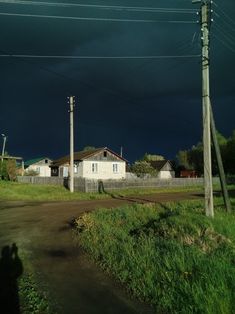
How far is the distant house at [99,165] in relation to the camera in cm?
6556

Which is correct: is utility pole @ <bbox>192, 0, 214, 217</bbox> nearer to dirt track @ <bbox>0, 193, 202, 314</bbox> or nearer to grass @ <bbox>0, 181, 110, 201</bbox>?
dirt track @ <bbox>0, 193, 202, 314</bbox>

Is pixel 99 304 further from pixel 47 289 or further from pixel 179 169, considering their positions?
pixel 179 169

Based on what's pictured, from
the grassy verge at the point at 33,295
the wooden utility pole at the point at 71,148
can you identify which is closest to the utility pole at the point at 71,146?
the wooden utility pole at the point at 71,148

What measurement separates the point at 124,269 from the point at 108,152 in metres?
59.7

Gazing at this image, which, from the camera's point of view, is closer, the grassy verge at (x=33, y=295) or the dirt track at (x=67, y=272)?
the grassy verge at (x=33, y=295)

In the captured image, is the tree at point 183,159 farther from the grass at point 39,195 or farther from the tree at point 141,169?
the grass at point 39,195

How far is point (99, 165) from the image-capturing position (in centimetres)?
6719

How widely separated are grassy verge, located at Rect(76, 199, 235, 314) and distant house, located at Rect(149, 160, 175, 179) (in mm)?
78822

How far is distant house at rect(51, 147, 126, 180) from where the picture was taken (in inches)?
2581

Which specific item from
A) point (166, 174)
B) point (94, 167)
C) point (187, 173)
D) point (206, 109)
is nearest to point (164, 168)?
point (166, 174)

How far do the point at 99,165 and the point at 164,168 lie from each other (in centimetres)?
2961

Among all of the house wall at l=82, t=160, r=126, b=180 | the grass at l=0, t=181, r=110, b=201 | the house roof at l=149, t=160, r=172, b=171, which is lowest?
the grass at l=0, t=181, r=110, b=201

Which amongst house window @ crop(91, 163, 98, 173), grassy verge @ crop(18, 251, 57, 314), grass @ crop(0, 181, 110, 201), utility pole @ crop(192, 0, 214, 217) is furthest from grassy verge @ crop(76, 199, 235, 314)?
house window @ crop(91, 163, 98, 173)

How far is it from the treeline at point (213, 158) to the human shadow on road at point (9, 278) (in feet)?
231
